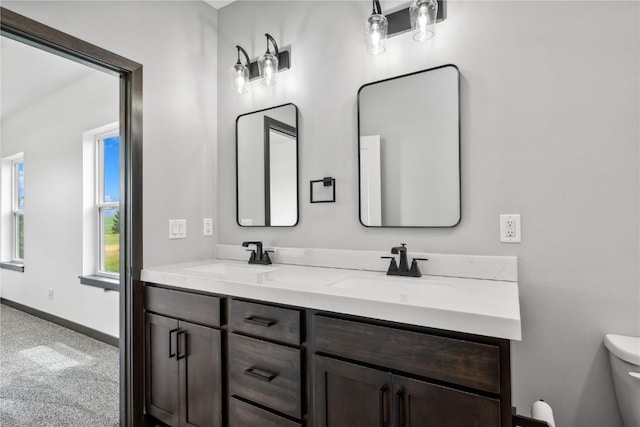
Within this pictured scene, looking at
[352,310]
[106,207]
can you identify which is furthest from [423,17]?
[106,207]

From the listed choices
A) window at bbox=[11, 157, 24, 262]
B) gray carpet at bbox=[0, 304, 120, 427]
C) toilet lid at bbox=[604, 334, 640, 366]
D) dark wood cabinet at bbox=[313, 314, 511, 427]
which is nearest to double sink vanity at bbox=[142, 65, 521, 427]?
dark wood cabinet at bbox=[313, 314, 511, 427]

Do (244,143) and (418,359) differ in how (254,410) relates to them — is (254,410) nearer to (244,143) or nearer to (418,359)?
(418,359)

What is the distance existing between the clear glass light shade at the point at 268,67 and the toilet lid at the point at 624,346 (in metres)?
2.02

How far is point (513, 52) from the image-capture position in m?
1.46

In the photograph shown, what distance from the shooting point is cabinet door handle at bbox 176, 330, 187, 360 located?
162 centimetres

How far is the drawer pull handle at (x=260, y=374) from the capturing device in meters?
1.32

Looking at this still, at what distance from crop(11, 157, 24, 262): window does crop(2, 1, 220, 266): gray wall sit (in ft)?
12.9

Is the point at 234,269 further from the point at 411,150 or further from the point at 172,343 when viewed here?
the point at 411,150

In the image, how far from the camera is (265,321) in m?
1.34

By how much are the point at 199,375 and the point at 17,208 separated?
15.6 ft

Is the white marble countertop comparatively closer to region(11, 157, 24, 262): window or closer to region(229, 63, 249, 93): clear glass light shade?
region(229, 63, 249, 93): clear glass light shade

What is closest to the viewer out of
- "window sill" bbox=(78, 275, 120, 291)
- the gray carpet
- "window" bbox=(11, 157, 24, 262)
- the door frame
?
the door frame

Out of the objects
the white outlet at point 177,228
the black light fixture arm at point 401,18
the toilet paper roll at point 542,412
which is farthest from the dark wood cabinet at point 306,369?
the black light fixture arm at point 401,18

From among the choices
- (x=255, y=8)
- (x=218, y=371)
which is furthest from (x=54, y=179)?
(x=218, y=371)
